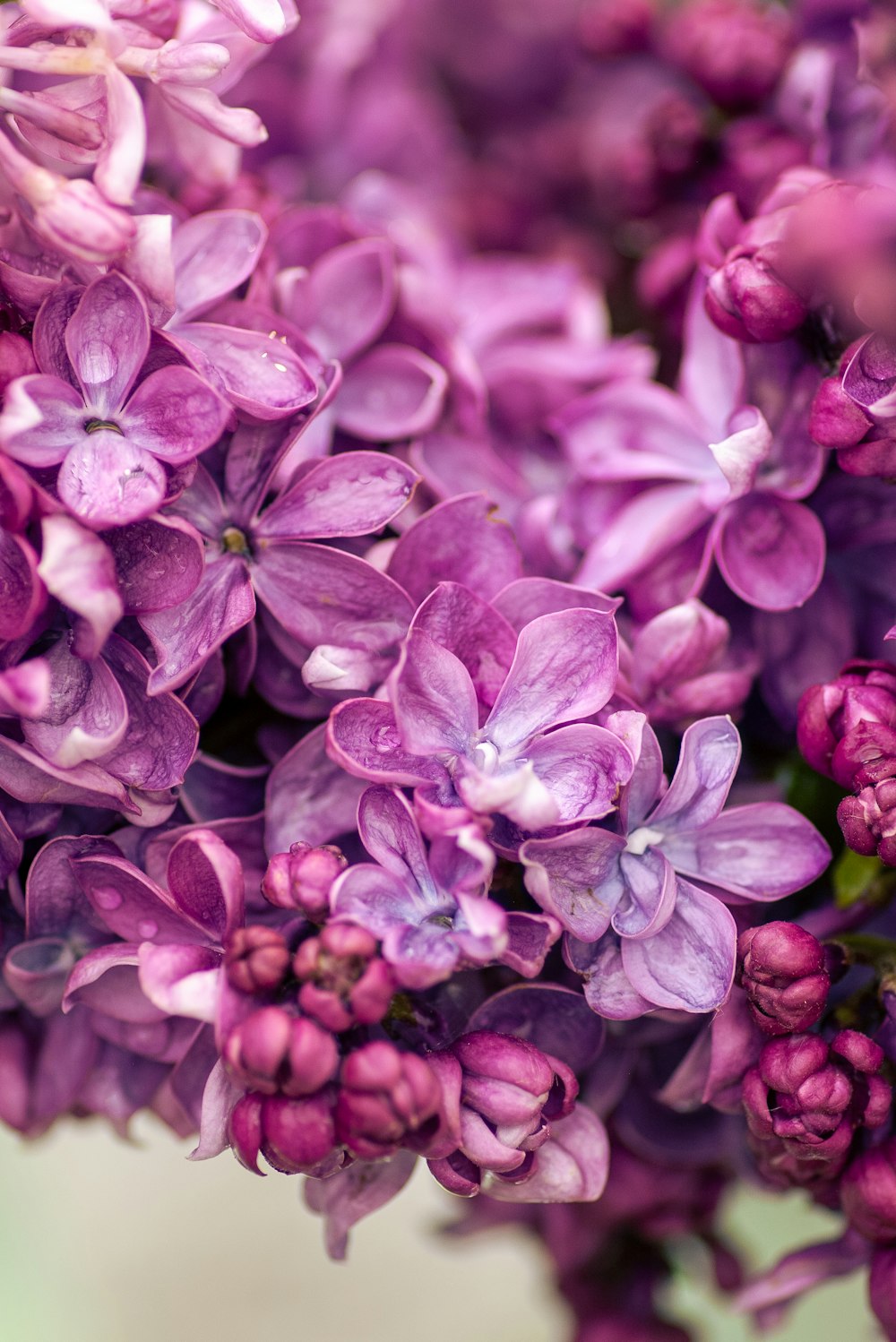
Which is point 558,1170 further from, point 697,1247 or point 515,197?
point 515,197

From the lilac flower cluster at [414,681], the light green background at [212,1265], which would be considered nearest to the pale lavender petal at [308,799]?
the lilac flower cluster at [414,681]

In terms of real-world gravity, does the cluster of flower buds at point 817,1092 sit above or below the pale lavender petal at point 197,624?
below

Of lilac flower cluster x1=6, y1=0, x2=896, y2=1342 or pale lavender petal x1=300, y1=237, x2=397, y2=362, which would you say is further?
pale lavender petal x1=300, y1=237, x2=397, y2=362

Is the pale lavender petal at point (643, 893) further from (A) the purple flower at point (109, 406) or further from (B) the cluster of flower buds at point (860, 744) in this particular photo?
(A) the purple flower at point (109, 406)

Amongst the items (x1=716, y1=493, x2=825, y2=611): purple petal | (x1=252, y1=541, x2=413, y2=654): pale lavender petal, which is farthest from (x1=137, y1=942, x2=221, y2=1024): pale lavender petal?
(x1=716, y1=493, x2=825, y2=611): purple petal

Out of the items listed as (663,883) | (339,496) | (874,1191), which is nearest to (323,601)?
(339,496)

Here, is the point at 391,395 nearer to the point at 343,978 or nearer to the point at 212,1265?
the point at 343,978

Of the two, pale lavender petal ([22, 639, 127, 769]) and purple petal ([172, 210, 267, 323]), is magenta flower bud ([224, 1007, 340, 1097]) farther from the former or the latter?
purple petal ([172, 210, 267, 323])
